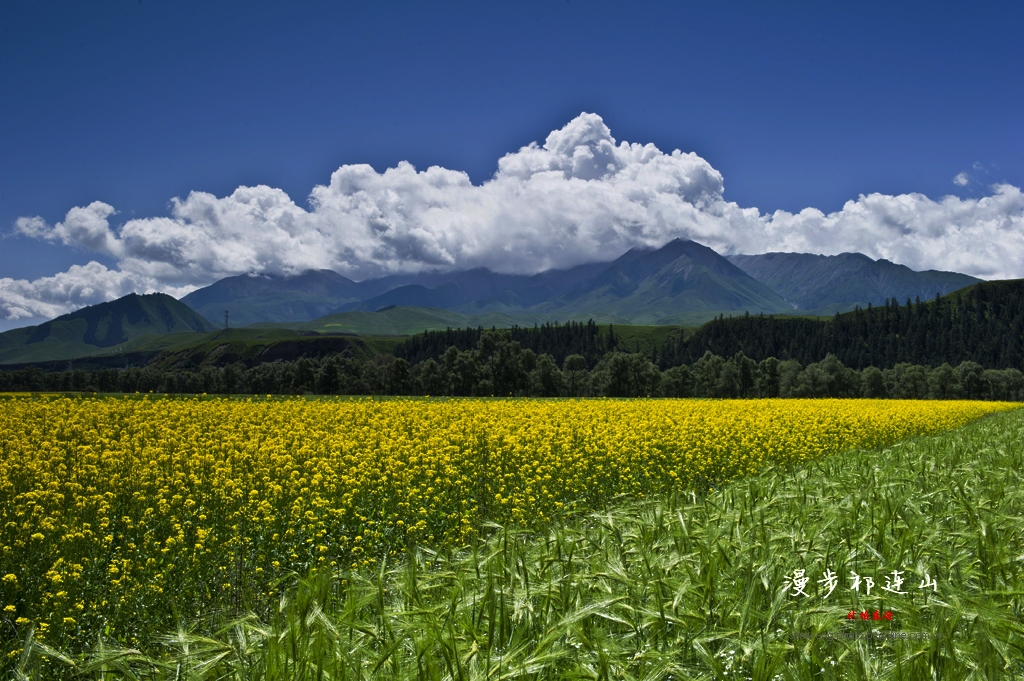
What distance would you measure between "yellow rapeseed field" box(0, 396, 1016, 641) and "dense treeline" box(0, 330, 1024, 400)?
287 feet

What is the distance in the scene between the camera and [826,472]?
7738 mm

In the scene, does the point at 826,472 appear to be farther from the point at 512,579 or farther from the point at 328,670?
the point at 328,670

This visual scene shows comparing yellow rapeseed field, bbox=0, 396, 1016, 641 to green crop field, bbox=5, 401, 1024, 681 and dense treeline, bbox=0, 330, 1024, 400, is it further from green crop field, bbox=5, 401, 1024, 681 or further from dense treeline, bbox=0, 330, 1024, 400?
dense treeline, bbox=0, 330, 1024, 400

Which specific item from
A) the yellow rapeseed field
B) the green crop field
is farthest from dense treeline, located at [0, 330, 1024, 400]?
the green crop field

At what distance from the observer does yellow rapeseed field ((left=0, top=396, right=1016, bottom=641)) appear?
766 cm

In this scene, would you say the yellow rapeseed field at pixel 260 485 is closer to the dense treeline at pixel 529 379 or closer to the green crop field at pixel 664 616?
the green crop field at pixel 664 616

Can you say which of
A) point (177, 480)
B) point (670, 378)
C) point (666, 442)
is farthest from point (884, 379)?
point (177, 480)

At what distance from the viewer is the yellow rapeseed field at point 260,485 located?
25.1 ft

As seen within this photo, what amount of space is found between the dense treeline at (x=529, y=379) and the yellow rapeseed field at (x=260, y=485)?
287ft

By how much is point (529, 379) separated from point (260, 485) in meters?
99.6

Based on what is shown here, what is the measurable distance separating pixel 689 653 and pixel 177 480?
1160cm

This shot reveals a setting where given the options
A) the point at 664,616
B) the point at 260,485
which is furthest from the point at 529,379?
the point at 664,616

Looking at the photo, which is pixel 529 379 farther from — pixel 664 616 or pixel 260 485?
pixel 664 616

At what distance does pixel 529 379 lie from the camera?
11038 centimetres
